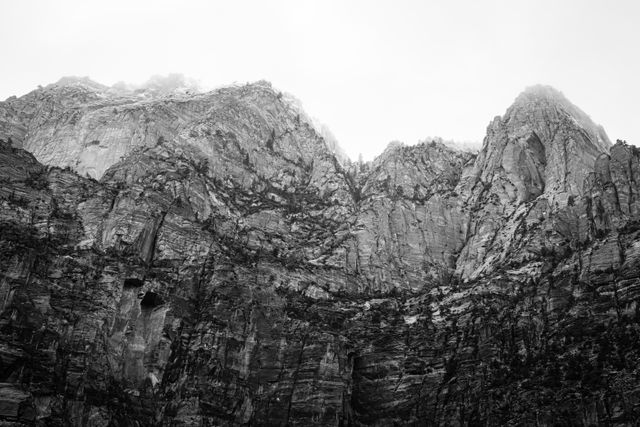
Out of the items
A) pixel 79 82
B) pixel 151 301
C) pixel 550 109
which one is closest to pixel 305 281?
pixel 151 301

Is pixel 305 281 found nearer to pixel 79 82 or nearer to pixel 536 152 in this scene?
pixel 536 152

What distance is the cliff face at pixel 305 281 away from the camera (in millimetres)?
72750

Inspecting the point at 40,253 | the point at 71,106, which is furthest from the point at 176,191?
the point at 71,106

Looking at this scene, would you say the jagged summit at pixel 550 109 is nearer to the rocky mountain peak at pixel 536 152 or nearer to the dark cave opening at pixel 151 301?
the rocky mountain peak at pixel 536 152

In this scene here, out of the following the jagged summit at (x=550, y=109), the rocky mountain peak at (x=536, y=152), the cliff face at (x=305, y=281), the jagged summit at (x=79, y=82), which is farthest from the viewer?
the jagged summit at (x=79, y=82)

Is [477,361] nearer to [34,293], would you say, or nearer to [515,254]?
[515,254]

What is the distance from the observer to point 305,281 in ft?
325

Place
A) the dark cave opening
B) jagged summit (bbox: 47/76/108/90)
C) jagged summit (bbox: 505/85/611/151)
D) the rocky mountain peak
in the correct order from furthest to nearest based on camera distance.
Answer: jagged summit (bbox: 47/76/108/90)
jagged summit (bbox: 505/85/611/151)
the rocky mountain peak
the dark cave opening

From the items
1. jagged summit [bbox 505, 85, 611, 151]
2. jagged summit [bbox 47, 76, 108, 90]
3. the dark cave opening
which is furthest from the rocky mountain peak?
jagged summit [bbox 47, 76, 108, 90]

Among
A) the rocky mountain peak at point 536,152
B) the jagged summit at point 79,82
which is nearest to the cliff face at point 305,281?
the rocky mountain peak at point 536,152

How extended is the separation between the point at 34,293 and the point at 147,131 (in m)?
53.6

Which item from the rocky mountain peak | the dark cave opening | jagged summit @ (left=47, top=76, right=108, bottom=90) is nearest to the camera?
the dark cave opening

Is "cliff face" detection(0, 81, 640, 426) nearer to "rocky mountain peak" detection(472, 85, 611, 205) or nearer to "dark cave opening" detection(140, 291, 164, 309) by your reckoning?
"dark cave opening" detection(140, 291, 164, 309)

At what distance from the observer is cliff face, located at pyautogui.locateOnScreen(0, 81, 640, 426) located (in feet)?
Answer: 239
